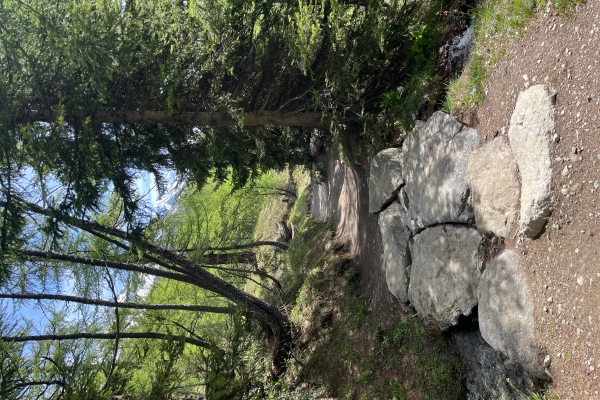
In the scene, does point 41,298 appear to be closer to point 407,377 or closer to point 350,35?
point 407,377

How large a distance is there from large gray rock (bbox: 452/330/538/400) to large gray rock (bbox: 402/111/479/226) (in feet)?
3.89

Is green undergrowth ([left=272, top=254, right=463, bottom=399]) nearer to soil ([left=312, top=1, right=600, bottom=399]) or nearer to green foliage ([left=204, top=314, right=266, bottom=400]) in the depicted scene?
green foliage ([left=204, top=314, right=266, bottom=400])

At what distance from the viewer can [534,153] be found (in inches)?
142

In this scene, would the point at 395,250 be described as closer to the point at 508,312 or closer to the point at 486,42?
the point at 508,312

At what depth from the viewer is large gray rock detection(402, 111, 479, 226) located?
Result: 459 centimetres

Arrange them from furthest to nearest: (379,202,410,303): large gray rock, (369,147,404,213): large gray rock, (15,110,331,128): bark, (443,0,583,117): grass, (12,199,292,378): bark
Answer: (369,147,404,213): large gray rock < (379,202,410,303): large gray rock < (12,199,292,378): bark < (15,110,331,128): bark < (443,0,583,117): grass

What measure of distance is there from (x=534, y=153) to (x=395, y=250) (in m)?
2.44

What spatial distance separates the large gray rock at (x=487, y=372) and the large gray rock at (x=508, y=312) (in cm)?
22

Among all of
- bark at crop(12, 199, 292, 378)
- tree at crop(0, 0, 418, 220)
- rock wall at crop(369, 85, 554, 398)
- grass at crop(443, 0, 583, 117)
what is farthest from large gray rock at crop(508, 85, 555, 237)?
bark at crop(12, 199, 292, 378)

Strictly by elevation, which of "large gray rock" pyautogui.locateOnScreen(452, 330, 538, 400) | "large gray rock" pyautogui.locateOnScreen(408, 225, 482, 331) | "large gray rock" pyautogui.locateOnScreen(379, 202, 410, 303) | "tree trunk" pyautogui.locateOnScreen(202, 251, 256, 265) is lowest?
"large gray rock" pyautogui.locateOnScreen(452, 330, 538, 400)

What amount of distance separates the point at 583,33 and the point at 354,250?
4.83 m

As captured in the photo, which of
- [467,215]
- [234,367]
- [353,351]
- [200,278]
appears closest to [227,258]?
[200,278]

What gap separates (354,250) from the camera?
754cm

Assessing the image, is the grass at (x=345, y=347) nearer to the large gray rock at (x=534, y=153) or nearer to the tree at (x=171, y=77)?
the large gray rock at (x=534, y=153)
